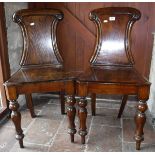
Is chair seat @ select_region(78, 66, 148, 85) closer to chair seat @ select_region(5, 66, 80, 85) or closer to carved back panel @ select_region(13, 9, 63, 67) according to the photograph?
chair seat @ select_region(5, 66, 80, 85)

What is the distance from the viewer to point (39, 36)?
1999mm

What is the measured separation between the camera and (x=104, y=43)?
A: 2004 mm

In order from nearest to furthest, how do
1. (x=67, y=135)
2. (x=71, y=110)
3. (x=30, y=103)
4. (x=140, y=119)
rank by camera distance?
1. (x=140, y=119)
2. (x=71, y=110)
3. (x=67, y=135)
4. (x=30, y=103)

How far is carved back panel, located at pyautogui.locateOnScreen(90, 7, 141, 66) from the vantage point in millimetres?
1946

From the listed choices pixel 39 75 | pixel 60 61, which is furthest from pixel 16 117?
pixel 60 61

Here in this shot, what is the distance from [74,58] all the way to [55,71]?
28.6 inches

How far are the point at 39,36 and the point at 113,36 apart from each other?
0.65 meters

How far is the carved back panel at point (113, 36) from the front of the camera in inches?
76.6

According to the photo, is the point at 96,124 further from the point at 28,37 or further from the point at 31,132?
the point at 28,37

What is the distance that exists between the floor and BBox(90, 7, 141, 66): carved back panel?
0.58m

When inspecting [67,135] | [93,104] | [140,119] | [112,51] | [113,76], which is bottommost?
[67,135]

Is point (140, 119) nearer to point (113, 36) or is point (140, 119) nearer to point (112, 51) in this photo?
point (112, 51)

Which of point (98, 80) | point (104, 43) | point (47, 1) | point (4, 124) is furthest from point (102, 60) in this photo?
point (4, 124)

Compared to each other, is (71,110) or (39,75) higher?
(39,75)
